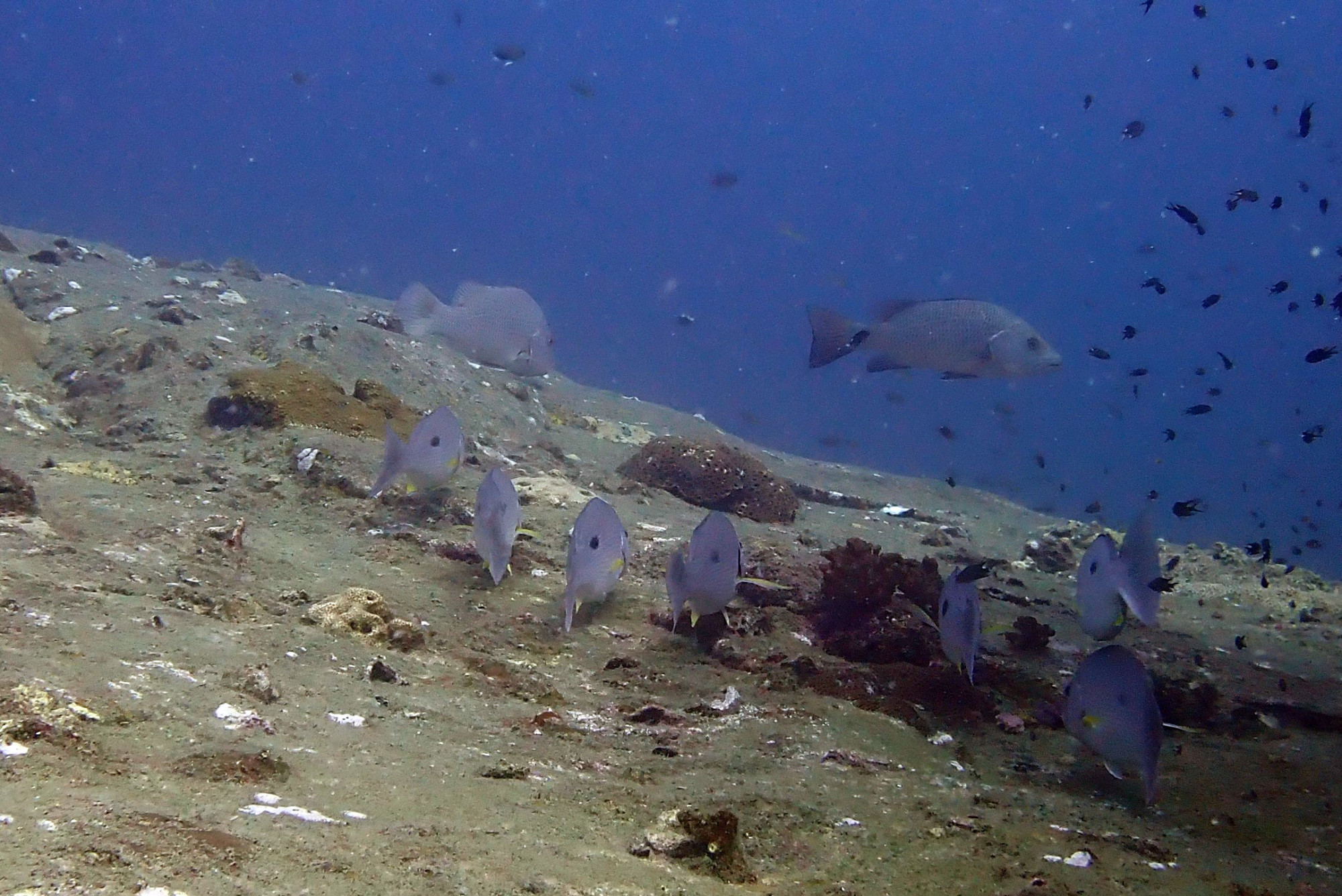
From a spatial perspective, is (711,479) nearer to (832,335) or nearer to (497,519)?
(832,335)

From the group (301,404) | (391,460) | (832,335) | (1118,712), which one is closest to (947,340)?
(832,335)

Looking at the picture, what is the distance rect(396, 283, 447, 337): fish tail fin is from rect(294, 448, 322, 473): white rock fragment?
1676 mm

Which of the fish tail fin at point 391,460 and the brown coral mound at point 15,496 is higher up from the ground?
the fish tail fin at point 391,460

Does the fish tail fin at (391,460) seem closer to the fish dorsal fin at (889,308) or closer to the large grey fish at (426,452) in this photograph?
the large grey fish at (426,452)

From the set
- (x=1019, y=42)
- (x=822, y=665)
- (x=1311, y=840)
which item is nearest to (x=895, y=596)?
(x=822, y=665)

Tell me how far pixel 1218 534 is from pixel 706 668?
64471 millimetres

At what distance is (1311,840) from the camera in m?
3.68

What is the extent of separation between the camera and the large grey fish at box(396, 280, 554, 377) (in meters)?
6.93

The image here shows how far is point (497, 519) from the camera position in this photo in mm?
5441

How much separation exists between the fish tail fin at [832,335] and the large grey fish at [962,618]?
6.61ft

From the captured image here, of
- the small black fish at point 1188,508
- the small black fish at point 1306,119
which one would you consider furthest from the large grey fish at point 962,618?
the small black fish at point 1306,119

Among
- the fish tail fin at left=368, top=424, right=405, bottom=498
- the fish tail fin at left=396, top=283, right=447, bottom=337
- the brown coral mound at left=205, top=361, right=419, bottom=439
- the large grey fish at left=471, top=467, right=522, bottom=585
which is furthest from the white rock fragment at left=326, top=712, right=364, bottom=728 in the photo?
the brown coral mound at left=205, top=361, right=419, bottom=439

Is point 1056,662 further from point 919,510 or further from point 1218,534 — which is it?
point 1218,534

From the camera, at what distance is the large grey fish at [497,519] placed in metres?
5.42
